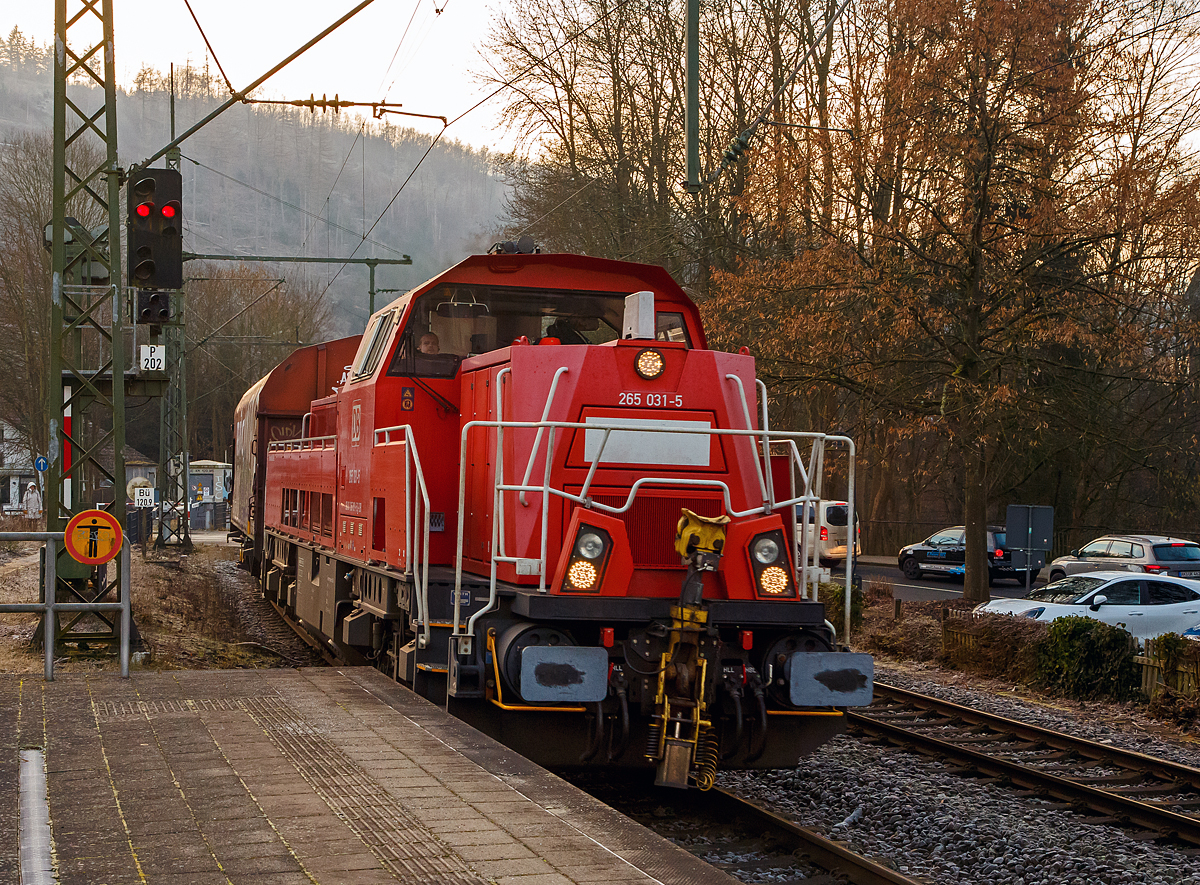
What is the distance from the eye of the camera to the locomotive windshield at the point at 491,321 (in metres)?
8.34

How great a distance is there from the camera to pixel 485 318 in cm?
855

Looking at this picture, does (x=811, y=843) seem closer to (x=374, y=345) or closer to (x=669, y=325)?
(x=669, y=325)

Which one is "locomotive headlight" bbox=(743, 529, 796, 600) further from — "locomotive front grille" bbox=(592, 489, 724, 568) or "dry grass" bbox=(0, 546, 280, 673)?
"dry grass" bbox=(0, 546, 280, 673)

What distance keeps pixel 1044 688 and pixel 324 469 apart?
8405mm

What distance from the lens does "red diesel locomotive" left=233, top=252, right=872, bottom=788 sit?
6.55 metres

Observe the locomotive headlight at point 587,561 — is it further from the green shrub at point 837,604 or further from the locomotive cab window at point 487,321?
the green shrub at point 837,604

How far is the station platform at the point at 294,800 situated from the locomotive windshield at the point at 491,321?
246 centimetres

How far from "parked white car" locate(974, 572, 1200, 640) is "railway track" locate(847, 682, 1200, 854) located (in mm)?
5115

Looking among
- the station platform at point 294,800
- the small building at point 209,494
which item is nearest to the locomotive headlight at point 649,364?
the station platform at point 294,800

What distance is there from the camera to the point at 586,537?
6.65 meters

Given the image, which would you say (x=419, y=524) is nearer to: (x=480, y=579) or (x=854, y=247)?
(x=480, y=579)

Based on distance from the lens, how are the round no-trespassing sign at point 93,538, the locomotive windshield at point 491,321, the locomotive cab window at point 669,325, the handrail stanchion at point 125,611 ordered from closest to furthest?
the handrail stanchion at point 125,611
the locomotive windshield at point 491,321
the round no-trespassing sign at point 93,538
the locomotive cab window at point 669,325

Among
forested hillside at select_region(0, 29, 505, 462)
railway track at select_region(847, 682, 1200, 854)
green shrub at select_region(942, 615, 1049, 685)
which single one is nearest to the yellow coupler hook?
railway track at select_region(847, 682, 1200, 854)

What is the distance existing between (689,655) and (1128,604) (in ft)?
38.3
